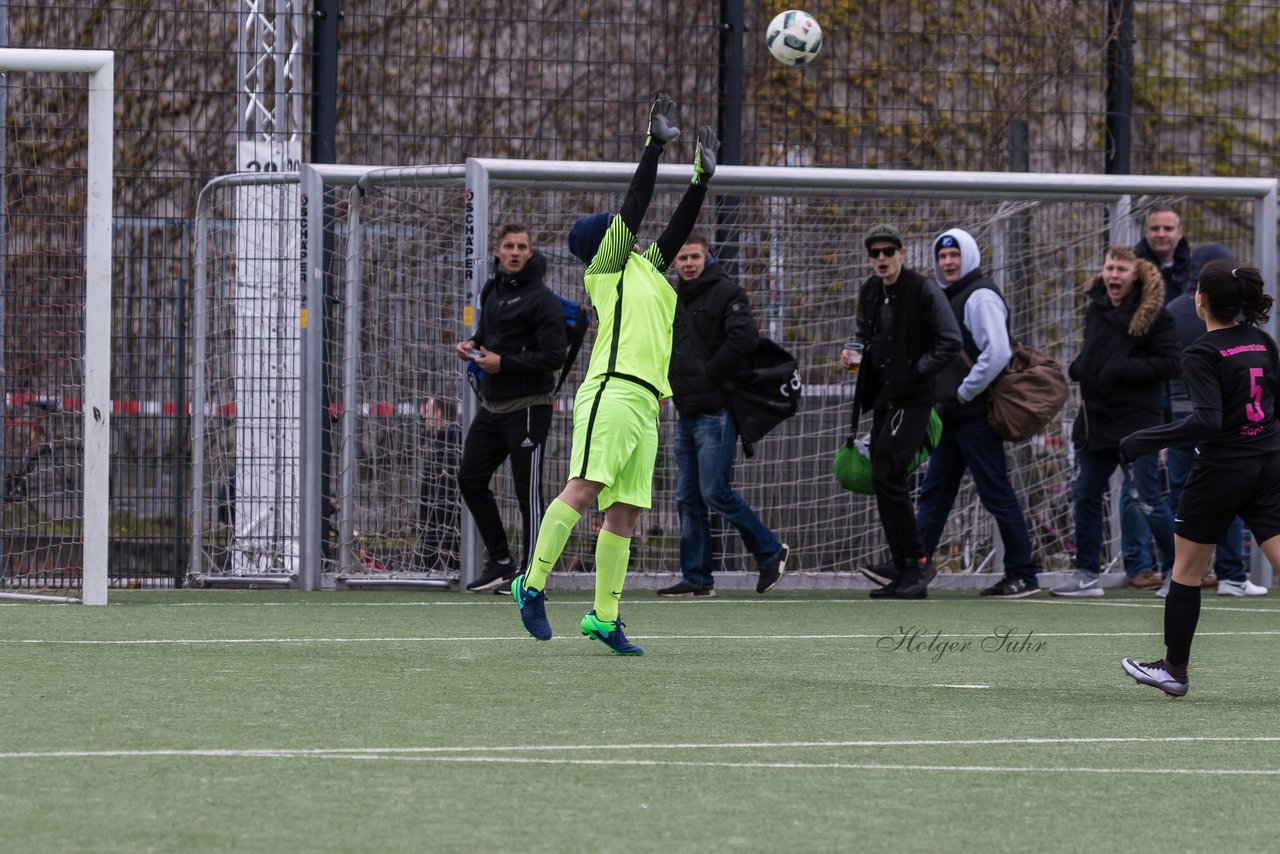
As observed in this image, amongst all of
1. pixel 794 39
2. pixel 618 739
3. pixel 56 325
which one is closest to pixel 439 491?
pixel 56 325

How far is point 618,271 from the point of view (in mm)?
7848

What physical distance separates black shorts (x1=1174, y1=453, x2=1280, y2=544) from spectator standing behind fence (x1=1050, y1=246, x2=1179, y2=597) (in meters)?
4.70

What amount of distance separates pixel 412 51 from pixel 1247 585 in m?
6.27

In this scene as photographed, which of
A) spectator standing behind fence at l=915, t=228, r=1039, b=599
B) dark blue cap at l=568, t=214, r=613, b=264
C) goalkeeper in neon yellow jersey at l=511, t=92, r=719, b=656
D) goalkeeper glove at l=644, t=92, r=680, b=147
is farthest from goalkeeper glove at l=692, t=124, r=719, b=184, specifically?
spectator standing behind fence at l=915, t=228, r=1039, b=599

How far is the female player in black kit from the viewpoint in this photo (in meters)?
6.62

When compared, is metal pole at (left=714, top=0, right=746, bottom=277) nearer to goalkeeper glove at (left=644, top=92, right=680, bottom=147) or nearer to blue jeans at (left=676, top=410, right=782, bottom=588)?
blue jeans at (left=676, top=410, right=782, bottom=588)

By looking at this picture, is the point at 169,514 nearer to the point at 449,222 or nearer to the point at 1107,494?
the point at 449,222

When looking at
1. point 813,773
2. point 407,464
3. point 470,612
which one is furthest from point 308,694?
point 407,464

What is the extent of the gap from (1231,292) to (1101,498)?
5282 millimetres

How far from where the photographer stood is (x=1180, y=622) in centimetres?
675

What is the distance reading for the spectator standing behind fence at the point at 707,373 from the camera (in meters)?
11.4

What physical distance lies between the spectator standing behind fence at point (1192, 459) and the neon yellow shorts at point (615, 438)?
5.04m

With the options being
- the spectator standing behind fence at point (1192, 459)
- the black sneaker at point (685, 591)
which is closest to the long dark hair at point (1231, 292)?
the spectator standing behind fence at point (1192, 459)

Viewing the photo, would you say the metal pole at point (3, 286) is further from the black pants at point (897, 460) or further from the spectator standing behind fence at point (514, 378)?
the black pants at point (897, 460)
